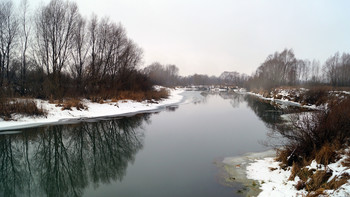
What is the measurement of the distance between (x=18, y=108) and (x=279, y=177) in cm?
1714

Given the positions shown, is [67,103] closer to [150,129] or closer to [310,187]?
[150,129]

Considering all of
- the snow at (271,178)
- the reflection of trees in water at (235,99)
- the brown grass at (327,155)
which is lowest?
the snow at (271,178)

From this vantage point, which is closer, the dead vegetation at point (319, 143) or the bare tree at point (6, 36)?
the dead vegetation at point (319, 143)

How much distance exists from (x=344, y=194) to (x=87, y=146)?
9859 mm

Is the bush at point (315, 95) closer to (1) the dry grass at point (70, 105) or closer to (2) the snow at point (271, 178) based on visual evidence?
(2) the snow at point (271, 178)

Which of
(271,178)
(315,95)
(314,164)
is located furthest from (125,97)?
(315,95)

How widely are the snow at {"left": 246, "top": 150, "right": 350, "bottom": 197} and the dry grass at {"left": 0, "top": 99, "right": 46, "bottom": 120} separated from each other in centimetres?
1558

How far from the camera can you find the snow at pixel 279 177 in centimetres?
449

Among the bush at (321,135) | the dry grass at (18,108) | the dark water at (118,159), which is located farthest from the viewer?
the dry grass at (18,108)

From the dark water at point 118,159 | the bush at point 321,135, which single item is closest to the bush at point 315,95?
the dark water at point 118,159

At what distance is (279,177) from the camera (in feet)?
20.2

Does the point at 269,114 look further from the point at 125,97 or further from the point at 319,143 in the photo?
the point at 125,97

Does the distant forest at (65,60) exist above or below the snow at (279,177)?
above

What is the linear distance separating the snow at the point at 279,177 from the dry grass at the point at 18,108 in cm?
1558
